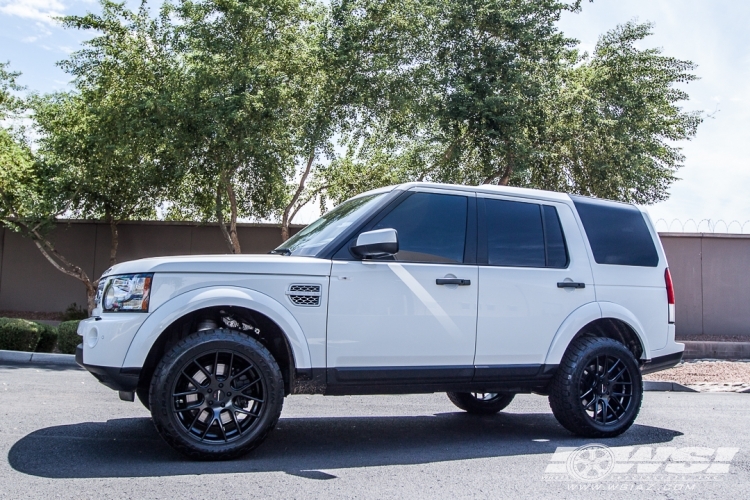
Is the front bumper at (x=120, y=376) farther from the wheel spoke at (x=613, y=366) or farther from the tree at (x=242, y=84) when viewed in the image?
the tree at (x=242, y=84)

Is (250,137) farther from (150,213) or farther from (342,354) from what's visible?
(342,354)

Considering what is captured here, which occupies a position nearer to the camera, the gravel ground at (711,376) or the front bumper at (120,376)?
the front bumper at (120,376)

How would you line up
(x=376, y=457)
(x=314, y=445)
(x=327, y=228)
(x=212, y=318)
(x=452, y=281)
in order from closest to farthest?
(x=376, y=457)
(x=212, y=318)
(x=452, y=281)
(x=314, y=445)
(x=327, y=228)

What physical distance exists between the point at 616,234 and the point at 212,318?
3.82m

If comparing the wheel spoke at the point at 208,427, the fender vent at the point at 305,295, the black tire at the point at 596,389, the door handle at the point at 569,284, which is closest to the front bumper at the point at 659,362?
the black tire at the point at 596,389

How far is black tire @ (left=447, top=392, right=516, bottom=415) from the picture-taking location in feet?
24.6

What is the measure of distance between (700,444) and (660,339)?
1.00m

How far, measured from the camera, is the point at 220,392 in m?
4.98

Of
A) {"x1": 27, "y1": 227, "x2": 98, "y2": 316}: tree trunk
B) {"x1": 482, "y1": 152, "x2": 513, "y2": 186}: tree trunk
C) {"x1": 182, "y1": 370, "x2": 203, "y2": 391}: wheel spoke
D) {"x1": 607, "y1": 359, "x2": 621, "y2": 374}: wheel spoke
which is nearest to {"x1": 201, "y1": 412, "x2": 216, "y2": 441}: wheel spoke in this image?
{"x1": 182, "y1": 370, "x2": 203, "y2": 391}: wheel spoke

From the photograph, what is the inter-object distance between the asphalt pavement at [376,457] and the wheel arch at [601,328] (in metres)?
0.78

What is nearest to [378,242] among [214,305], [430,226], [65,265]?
[430,226]

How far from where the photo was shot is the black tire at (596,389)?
5996 millimetres

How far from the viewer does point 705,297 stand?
1803 centimetres

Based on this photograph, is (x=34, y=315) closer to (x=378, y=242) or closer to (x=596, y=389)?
(x=378, y=242)
